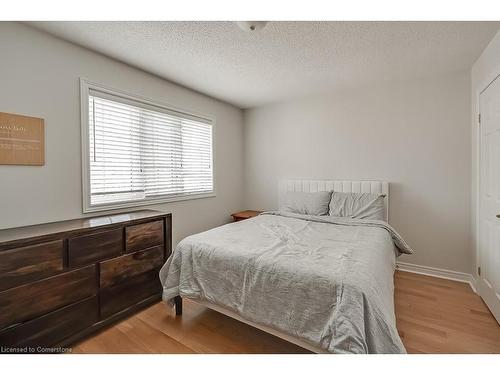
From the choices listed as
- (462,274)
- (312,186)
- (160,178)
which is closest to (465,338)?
(462,274)

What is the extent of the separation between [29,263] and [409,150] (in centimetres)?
390

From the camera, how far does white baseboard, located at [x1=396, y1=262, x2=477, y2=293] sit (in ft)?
8.99

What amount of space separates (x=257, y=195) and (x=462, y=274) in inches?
116

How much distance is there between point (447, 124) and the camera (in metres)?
2.82

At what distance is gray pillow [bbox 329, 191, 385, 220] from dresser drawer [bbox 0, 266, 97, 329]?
105 inches

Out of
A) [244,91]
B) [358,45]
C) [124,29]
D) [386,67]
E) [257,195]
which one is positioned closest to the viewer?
[124,29]

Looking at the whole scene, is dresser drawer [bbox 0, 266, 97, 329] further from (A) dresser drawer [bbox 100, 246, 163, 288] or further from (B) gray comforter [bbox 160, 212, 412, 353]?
(B) gray comforter [bbox 160, 212, 412, 353]

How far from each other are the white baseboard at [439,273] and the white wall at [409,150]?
7 cm

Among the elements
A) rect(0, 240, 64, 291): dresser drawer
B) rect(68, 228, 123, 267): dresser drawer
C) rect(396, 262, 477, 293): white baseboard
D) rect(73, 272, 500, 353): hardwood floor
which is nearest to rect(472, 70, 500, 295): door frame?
rect(396, 262, 477, 293): white baseboard

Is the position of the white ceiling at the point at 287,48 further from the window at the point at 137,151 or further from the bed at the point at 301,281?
the bed at the point at 301,281

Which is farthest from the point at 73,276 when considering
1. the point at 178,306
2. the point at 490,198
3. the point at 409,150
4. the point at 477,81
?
the point at 477,81

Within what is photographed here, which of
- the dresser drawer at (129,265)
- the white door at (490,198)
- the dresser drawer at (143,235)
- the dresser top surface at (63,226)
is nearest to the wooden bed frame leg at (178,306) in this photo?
the dresser drawer at (129,265)

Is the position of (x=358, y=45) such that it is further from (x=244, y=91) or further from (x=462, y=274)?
(x=462, y=274)

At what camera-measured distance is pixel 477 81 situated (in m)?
2.47
